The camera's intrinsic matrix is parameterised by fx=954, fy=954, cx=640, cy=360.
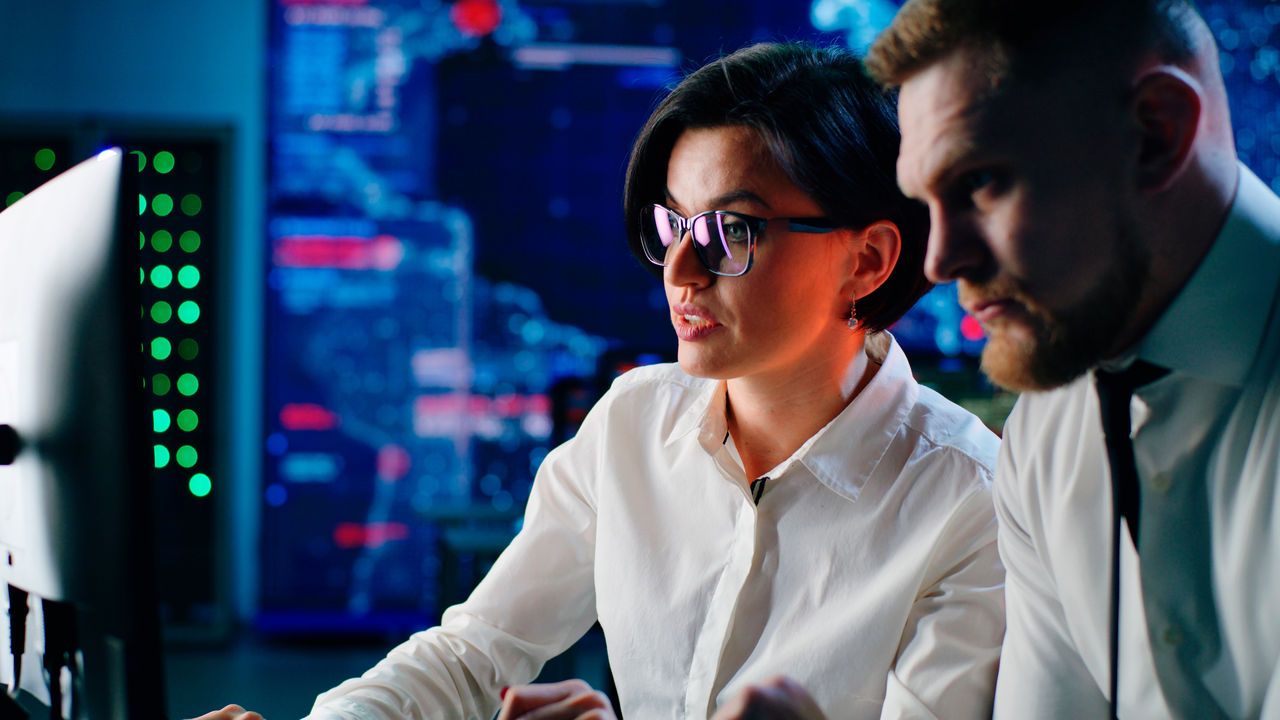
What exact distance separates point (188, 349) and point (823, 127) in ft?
10.5

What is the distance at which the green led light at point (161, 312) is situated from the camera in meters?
3.66

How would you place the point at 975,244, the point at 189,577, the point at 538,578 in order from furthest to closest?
the point at 189,577 → the point at 538,578 → the point at 975,244

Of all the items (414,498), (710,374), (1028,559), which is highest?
(710,374)

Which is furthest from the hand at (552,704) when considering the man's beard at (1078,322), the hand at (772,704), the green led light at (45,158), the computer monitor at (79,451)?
the green led light at (45,158)

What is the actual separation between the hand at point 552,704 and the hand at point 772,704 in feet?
0.67

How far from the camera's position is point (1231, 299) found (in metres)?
0.76

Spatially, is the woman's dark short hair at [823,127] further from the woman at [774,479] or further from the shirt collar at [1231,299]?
the shirt collar at [1231,299]

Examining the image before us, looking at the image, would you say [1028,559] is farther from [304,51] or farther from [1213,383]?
[304,51]

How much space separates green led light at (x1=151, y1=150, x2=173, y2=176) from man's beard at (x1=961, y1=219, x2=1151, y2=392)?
3.62 m

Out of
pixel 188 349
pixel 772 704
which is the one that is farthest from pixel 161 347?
pixel 772 704

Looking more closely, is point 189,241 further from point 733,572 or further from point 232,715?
point 733,572

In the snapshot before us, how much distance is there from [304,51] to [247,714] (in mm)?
3375

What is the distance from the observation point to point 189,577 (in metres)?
3.67

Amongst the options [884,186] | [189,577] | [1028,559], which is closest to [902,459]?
[1028,559]
